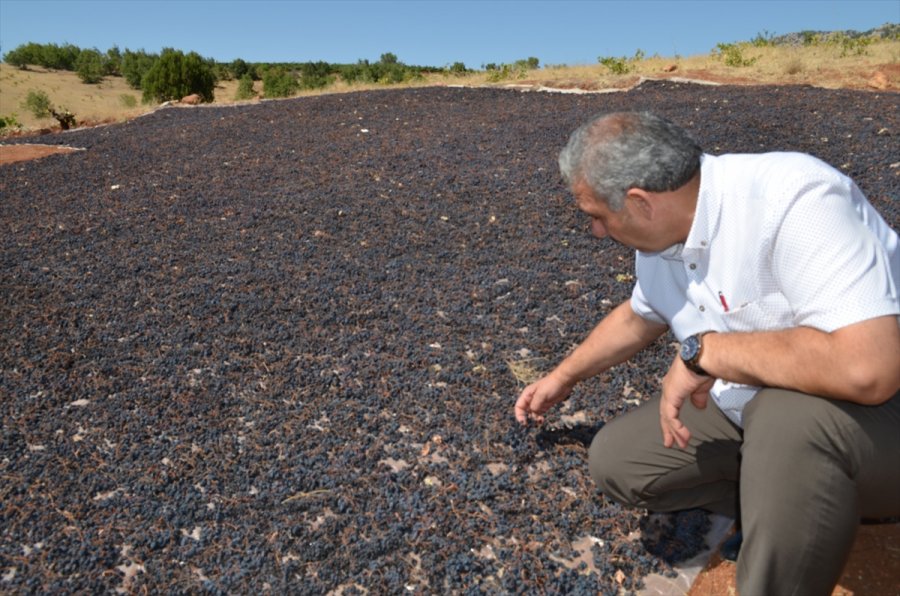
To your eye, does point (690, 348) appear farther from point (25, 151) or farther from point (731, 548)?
point (25, 151)

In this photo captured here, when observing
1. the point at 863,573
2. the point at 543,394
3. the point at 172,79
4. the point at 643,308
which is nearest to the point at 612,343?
the point at 643,308

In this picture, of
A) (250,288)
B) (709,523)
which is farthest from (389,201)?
(709,523)

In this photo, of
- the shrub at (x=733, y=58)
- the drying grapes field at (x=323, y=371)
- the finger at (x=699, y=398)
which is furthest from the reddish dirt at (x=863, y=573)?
the shrub at (x=733, y=58)

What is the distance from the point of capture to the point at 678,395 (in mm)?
2381

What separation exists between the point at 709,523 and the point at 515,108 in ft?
30.4

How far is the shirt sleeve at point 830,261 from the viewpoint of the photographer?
1888mm

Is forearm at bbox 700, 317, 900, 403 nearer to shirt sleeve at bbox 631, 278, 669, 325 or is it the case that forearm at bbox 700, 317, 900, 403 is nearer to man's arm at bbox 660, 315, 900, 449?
man's arm at bbox 660, 315, 900, 449

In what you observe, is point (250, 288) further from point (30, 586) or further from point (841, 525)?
point (841, 525)

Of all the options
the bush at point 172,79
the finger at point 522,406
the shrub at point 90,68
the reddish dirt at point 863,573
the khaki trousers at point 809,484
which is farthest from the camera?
the shrub at point 90,68

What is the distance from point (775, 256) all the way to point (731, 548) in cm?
127

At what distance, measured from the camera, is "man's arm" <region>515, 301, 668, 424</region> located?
2824mm

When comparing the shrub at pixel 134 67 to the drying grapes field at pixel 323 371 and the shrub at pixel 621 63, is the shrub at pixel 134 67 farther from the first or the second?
the drying grapes field at pixel 323 371

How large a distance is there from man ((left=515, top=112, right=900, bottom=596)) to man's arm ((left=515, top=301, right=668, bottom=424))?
260mm

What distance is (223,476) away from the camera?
3.22 m
